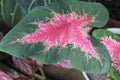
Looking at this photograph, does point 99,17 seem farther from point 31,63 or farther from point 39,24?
point 31,63

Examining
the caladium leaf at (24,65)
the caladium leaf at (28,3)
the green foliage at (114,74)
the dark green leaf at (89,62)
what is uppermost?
the caladium leaf at (28,3)

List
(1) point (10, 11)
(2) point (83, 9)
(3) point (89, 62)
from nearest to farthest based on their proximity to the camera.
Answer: (3) point (89, 62), (2) point (83, 9), (1) point (10, 11)

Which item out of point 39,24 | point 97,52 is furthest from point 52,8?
point 97,52

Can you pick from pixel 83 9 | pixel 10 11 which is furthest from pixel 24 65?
pixel 83 9

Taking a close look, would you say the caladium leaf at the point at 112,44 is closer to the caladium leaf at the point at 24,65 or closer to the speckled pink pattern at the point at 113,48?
the speckled pink pattern at the point at 113,48

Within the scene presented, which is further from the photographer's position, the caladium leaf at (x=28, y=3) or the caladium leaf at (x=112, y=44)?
the caladium leaf at (x=28, y=3)

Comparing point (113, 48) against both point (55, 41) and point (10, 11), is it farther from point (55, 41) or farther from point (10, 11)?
point (10, 11)

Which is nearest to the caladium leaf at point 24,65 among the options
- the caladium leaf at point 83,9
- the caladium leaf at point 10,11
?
the caladium leaf at point 10,11
